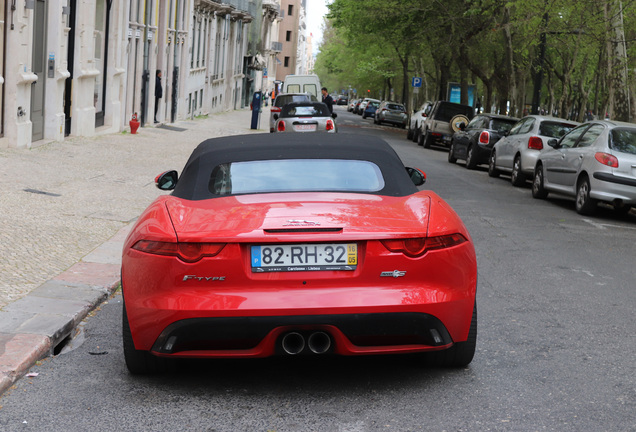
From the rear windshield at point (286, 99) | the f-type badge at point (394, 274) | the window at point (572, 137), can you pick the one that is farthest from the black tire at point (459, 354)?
the rear windshield at point (286, 99)

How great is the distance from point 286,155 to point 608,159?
9987mm

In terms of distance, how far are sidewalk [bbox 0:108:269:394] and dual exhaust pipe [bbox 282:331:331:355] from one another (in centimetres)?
147

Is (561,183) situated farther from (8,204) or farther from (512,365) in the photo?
(512,365)

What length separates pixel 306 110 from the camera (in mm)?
28391

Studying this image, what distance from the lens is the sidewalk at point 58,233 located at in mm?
6238

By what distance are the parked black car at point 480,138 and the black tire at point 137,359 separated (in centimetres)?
2056

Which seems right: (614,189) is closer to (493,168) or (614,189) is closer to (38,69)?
(493,168)

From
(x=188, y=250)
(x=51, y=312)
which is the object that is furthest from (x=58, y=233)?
(x=188, y=250)

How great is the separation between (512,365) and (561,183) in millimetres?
11131

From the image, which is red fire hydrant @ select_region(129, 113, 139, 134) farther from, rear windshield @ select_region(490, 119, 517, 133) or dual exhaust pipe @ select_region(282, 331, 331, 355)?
dual exhaust pipe @ select_region(282, 331, 331, 355)

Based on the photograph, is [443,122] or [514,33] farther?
[514,33]

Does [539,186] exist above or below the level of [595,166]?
below

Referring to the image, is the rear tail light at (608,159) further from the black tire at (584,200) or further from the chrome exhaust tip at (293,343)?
the chrome exhaust tip at (293,343)

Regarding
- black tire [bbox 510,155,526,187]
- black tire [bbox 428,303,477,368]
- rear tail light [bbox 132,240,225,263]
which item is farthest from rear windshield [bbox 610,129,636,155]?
rear tail light [bbox 132,240,225,263]
